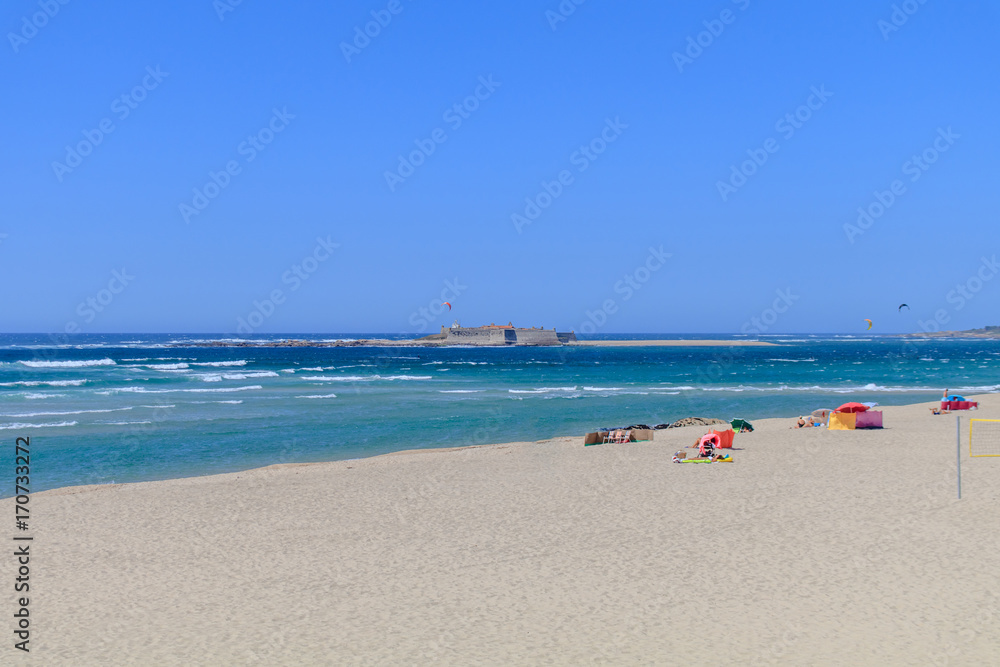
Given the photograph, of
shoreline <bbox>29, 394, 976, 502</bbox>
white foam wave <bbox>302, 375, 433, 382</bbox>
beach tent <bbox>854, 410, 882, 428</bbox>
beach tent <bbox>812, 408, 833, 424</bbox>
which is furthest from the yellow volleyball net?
white foam wave <bbox>302, 375, 433, 382</bbox>

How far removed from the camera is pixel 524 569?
10.1 metres

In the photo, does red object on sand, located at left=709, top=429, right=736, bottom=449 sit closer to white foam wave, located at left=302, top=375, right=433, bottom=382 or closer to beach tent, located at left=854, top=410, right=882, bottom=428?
beach tent, located at left=854, top=410, right=882, bottom=428

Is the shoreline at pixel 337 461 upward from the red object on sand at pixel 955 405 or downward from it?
downward

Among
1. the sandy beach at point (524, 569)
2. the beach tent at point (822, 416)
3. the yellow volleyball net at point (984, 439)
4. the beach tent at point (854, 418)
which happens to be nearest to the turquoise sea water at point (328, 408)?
the sandy beach at point (524, 569)

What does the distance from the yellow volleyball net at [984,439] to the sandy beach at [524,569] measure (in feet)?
10.0

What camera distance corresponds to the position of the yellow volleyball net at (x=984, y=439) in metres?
19.5

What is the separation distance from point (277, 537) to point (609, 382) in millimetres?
42751

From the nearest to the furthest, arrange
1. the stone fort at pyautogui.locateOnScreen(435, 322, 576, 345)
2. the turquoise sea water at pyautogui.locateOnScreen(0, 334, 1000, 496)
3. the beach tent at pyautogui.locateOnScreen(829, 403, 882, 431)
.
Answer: the turquoise sea water at pyautogui.locateOnScreen(0, 334, 1000, 496)
the beach tent at pyautogui.locateOnScreen(829, 403, 882, 431)
the stone fort at pyautogui.locateOnScreen(435, 322, 576, 345)

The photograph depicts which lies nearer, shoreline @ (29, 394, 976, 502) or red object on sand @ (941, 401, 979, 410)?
shoreline @ (29, 394, 976, 502)

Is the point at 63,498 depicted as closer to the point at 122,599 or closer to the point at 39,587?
the point at 39,587

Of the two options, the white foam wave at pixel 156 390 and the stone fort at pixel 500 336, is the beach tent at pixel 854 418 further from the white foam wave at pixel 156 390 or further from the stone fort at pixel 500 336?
the stone fort at pixel 500 336

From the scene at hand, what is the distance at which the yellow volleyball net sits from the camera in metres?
19.5

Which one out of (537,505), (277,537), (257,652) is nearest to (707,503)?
→ (537,505)

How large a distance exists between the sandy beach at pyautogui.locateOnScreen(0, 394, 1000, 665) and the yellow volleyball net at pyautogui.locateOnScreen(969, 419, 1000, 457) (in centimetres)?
305
